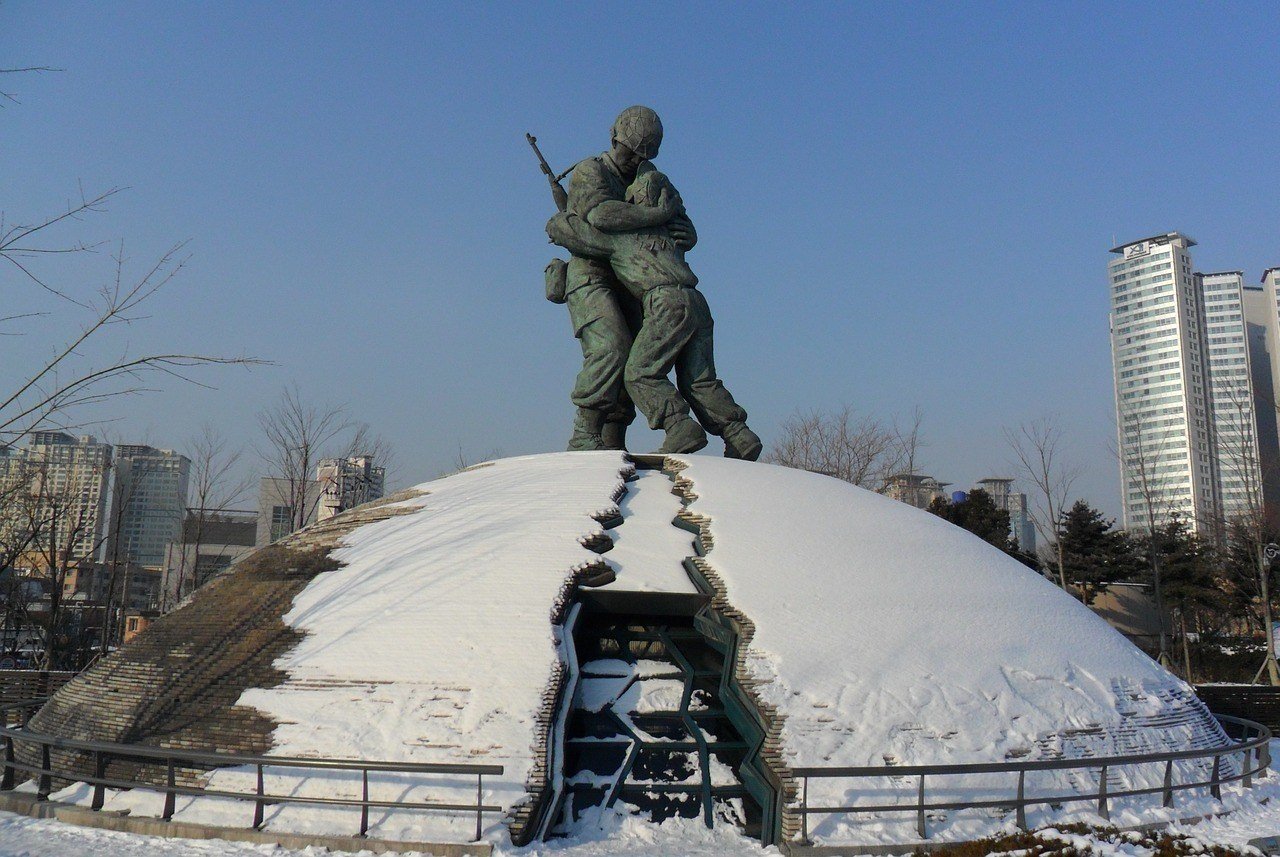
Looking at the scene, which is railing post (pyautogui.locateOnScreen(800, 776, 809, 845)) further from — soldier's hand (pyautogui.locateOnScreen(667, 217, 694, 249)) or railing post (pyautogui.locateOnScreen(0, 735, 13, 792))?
soldier's hand (pyautogui.locateOnScreen(667, 217, 694, 249))

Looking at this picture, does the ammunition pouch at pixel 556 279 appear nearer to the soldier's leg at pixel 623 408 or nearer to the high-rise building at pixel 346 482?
the soldier's leg at pixel 623 408

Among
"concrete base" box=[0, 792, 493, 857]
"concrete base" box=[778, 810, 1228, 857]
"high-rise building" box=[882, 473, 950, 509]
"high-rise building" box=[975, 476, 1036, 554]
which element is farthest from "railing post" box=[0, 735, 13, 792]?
"high-rise building" box=[975, 476, 1036, 554]

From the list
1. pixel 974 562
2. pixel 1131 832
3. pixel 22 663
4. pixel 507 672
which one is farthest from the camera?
pixel 22 663

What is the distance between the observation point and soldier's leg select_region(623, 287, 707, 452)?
14.1 meters

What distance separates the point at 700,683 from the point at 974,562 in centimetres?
391

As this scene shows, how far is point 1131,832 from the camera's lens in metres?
7.10

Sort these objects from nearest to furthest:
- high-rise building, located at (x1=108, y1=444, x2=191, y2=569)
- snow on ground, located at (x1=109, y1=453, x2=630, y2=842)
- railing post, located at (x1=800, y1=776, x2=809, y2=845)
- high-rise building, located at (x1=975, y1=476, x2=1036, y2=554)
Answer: railing post, located at (x1=800, y1=776, x2=809, y2=845) → snow on ground, located at (x1=109, y1=453, x2=630, y2=842) → high-rise building, located at (x1=108, y1=444, x2=191, y2=569) → high-rise building, located at (x1=975, y1=476, x2=1036, y2=554)

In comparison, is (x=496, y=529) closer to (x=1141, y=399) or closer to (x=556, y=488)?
(x=556, y=488)

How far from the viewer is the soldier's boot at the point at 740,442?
1480cm

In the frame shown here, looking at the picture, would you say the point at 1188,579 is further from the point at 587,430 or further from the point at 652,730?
the point at 652,730

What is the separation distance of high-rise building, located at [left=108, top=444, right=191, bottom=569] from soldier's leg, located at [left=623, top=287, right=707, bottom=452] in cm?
1781

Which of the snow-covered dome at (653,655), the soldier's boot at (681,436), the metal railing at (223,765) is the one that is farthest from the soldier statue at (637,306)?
the metal railing at (223,765)

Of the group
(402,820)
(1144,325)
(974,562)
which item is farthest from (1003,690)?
(1144,325)

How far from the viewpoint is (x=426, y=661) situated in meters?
8.49
